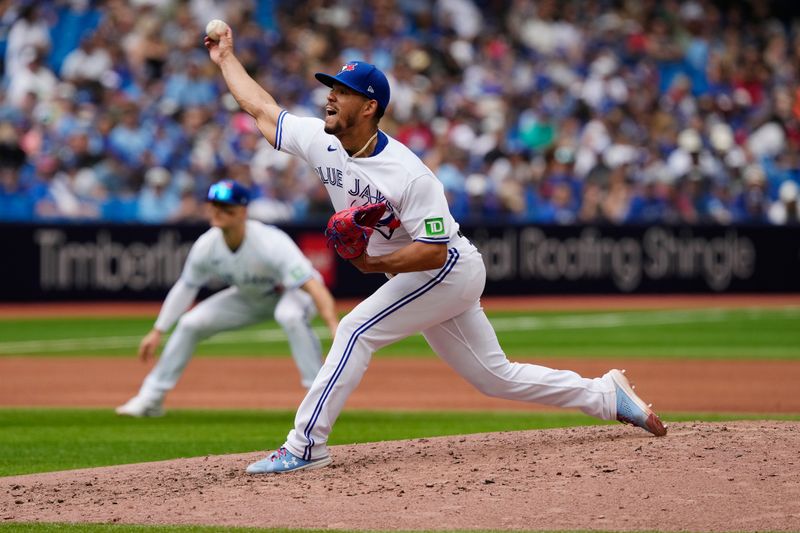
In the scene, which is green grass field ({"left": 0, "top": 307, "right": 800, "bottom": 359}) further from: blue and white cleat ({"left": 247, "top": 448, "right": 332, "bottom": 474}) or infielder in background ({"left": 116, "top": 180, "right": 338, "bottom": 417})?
blue and white cleat ({"left": 247, "top": 448, "right": 332, "bottom": 474})

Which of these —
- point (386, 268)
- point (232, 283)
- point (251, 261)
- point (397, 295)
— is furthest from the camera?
point (232, 283)

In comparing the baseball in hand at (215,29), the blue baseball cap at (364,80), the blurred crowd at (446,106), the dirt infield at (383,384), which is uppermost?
the blurred crowd at (446,106)

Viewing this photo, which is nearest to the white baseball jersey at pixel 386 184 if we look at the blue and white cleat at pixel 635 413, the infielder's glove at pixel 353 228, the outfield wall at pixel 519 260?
the infielder's glove at pixel 353 228

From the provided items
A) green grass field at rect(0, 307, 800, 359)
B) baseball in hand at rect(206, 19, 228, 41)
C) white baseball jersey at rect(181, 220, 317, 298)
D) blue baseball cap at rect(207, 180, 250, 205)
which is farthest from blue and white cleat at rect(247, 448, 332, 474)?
green grass field at rect(0, 307, 800, 359)

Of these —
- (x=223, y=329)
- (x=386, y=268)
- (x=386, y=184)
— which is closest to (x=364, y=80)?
(x=386, y=184)

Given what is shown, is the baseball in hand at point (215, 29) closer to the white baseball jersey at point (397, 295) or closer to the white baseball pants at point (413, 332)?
the white baseball jersey at point (397, 295)

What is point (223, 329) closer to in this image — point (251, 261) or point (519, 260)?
point (251, 261)
